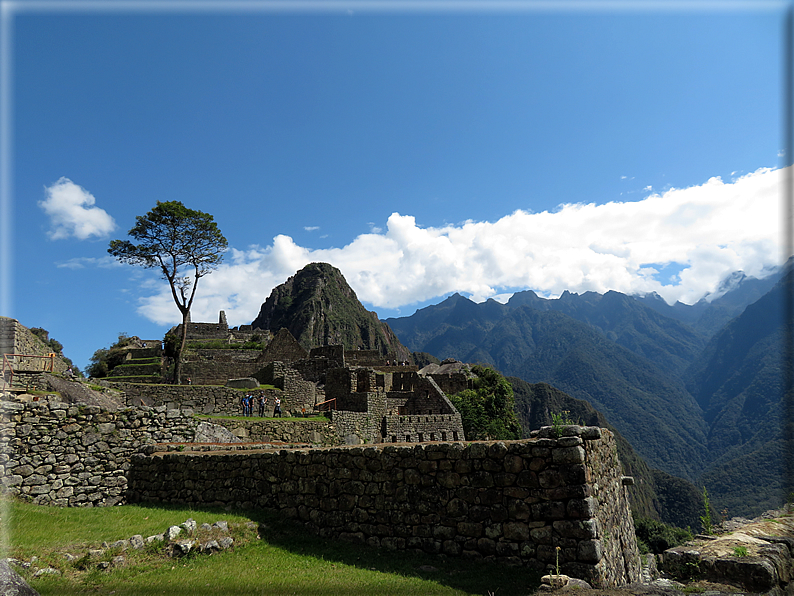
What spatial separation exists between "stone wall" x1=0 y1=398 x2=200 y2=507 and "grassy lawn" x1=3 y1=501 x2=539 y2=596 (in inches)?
65.4

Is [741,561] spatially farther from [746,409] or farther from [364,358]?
[746,409]

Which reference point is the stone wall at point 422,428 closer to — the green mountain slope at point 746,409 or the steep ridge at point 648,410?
the green mountain slope at point 746,409

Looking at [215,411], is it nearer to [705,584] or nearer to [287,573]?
[287,573]

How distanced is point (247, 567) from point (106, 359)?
43961 millimetres

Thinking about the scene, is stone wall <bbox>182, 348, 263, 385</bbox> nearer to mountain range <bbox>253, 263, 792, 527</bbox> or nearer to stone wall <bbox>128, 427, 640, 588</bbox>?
stone wall <bbox>128, 427, 640, 588</bbox>

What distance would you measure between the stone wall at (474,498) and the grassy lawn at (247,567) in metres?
0.35

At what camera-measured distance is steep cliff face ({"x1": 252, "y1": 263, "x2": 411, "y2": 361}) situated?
546ft

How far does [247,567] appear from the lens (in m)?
7.24

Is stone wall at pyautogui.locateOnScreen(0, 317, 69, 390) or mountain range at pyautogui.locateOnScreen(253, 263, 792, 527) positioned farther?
mountain range at pyautogui.locateOnScreen(253, 263, 792, 527)

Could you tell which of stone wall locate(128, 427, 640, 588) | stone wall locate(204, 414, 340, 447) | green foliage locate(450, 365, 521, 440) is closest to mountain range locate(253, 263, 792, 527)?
green foliage locate(450, 365, 521, 440)

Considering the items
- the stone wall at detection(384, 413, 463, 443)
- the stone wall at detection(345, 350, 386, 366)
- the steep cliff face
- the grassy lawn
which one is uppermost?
the steep cliff face

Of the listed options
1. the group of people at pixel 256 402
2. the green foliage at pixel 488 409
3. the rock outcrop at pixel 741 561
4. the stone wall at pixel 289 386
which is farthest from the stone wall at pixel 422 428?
the rock outcrop at pixel 741 561

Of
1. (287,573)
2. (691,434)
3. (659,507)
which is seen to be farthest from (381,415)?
(691,434)

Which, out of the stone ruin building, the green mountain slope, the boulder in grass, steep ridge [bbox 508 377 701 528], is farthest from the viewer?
steep ridge [bbox 508 377 701 528]
